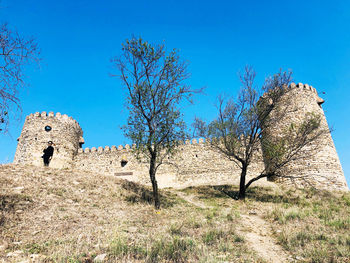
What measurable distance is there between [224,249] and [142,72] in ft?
32.3

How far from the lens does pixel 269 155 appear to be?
14828 millimetres

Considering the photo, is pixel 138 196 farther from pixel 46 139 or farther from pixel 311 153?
pixel 46 139

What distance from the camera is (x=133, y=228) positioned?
723 cm

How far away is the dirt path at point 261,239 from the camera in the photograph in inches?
219

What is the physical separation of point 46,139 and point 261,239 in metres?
21.8

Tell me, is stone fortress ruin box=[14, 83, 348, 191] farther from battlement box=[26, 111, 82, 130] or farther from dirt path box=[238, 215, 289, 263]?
dirt path box=[238, 215, 289, 263]

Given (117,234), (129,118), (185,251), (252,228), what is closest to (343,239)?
(252,228)

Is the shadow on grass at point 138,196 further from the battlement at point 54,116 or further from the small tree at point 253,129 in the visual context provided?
the battlement at point 54,116

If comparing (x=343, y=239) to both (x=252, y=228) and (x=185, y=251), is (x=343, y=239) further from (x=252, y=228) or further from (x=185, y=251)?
(x=185, y=251)

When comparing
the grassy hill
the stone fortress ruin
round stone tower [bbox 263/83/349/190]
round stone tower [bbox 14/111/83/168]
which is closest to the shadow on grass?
the grassy hill

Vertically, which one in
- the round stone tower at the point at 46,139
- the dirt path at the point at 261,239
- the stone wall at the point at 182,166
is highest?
the round stone tower at the point at 46,139

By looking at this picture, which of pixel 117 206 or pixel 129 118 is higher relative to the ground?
pixel 129 118

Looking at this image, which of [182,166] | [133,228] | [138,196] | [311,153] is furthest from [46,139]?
[311,153]

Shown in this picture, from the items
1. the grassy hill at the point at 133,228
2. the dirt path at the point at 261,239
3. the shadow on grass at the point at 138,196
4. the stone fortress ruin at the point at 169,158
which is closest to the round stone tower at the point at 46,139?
the stone fortress ruin at the point at 169,158
